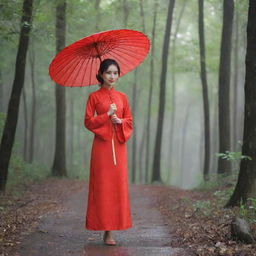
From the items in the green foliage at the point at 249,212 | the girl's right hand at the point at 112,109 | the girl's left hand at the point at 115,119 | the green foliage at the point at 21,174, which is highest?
the girl's right hand at the point at 112,109

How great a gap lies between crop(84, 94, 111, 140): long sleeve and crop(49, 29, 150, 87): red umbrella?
0.47 metres

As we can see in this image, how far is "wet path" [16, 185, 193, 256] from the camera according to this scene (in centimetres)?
512

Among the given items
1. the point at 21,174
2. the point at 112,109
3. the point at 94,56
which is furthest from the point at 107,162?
the point at 21,174

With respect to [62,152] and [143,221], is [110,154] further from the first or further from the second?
[62,152]

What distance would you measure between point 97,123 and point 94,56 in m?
1.10

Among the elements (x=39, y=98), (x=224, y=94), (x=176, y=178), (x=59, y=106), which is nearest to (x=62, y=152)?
(x=59, y=106)

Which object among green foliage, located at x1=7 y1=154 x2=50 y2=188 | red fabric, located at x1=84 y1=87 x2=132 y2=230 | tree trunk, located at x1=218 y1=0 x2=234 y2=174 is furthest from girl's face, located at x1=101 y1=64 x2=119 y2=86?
tree trunk, located at x1=218 y1=0 x2=234 y2=174

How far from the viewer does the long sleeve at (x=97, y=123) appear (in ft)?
18.0

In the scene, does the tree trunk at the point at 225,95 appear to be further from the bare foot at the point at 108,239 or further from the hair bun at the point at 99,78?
the bare foot at the point at 108,239

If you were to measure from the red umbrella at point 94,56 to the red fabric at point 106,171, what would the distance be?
0.51 metres

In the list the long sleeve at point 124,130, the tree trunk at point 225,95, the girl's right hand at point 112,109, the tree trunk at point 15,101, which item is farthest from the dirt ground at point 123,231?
the tree trunk at point 225,95

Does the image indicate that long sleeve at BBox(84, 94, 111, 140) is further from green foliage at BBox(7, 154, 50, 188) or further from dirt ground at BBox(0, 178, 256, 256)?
green foliage at BBox(7, 154, 50, 188)

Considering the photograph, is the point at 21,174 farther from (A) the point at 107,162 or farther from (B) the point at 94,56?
(A) the point at 107,162

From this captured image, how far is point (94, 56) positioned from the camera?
234 inches
